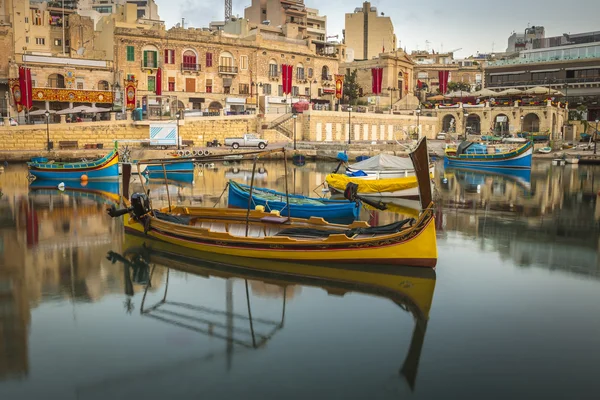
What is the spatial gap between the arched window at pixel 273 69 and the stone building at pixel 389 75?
48.0 ft

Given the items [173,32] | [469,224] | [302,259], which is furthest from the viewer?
[173,32]

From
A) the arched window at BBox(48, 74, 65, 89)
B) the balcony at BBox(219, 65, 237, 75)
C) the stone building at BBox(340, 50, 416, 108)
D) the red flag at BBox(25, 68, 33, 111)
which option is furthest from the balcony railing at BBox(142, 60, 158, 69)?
the stone building at BBox(340, 50, 416, 108)

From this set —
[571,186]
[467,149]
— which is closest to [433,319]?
[571,186]

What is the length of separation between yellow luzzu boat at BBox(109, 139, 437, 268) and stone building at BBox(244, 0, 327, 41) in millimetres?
60541

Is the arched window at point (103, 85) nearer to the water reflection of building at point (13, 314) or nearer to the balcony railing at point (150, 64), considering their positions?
the balcony railing at point (150, 64)

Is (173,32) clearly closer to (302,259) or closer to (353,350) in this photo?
(302,259)

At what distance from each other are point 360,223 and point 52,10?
176 feet

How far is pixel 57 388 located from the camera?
24.6 feet

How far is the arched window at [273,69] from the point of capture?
54.4 metres

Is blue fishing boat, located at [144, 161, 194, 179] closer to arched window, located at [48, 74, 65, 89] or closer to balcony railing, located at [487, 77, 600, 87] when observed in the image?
arched window, located at [48, 74, 65, 89]

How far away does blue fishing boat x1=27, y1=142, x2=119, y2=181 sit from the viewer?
94.8 ft

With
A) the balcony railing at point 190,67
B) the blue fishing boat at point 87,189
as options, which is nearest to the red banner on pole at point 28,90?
the balcony railing at point 190,67

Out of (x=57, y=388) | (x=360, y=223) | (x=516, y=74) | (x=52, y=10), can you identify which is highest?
(x=52, y=10)

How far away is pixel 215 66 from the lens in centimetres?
5078
